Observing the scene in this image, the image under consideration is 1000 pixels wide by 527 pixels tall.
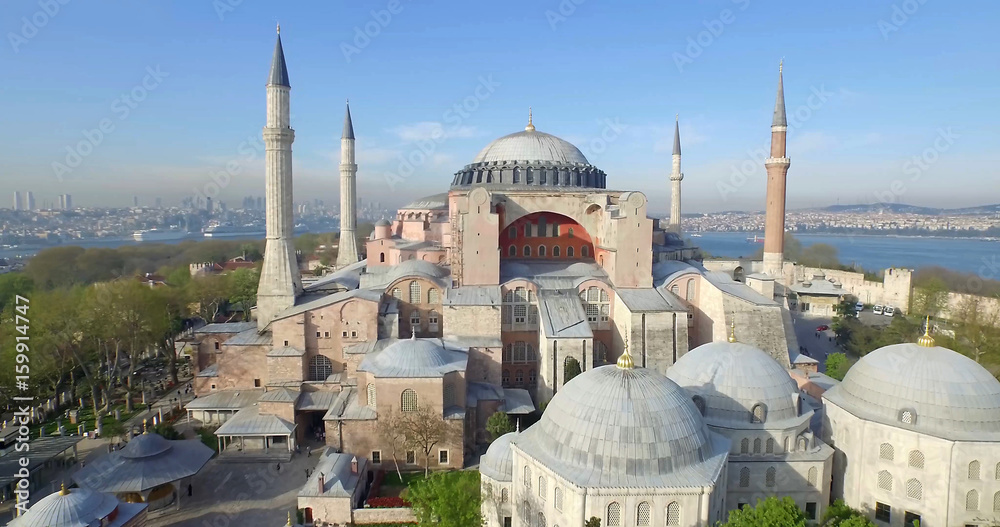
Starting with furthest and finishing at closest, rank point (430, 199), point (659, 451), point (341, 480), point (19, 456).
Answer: point (430, 199) → point (19, 456) → point (341, 480) → point (659, 451)

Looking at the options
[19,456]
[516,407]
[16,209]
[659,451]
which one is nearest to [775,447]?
[659,451]

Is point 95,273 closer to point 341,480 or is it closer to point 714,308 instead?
point 341,480

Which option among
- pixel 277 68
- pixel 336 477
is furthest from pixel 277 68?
pixel 336 477

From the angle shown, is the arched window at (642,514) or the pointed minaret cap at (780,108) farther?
the pointed minaret cap at (780,108)

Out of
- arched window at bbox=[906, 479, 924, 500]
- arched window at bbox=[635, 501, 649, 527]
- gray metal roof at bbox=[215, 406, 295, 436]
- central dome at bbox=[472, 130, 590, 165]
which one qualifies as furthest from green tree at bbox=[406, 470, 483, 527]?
central dome at bbox=[472, 130, 590, 165]

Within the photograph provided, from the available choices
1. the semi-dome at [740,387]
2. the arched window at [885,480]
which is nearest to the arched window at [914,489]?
the arched window at [885,480]

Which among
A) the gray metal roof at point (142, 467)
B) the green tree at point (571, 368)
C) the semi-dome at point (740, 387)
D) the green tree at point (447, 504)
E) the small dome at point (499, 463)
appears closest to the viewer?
the green tree at point (447, 504)

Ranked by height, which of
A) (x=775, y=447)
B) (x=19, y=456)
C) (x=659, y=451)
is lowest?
(x=19, y=456)

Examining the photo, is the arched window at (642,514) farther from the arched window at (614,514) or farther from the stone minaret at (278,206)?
the stone minaret at (278,206)
